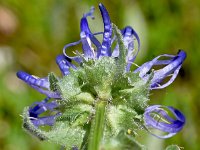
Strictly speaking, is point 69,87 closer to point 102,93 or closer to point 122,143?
point 102,93

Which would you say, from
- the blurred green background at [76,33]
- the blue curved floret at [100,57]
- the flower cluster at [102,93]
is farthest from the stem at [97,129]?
the blurred green background at [76,33]

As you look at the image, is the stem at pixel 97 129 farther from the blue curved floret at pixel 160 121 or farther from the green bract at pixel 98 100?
the blue curved floret at pixel 160 121

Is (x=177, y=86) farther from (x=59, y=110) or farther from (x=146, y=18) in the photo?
(x=59, y=110)

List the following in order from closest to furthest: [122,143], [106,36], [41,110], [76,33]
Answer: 1. [122,143]
2. [106,36]
3. [41,110]
4. [76,33]

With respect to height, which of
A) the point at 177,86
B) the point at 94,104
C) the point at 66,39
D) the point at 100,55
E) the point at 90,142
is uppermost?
the point at 66,39

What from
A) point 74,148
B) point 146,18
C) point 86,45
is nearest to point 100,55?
point 86,45

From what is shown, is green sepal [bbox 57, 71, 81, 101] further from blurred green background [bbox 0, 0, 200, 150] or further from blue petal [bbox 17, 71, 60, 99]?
blurred green background [bbox 0, 0, 200, 150]

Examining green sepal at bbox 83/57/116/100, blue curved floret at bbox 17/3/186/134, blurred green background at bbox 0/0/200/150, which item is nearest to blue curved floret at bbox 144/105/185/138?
blue curved floret at bbox 17/3/186/134

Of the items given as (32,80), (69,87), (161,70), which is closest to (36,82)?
(32,80)
